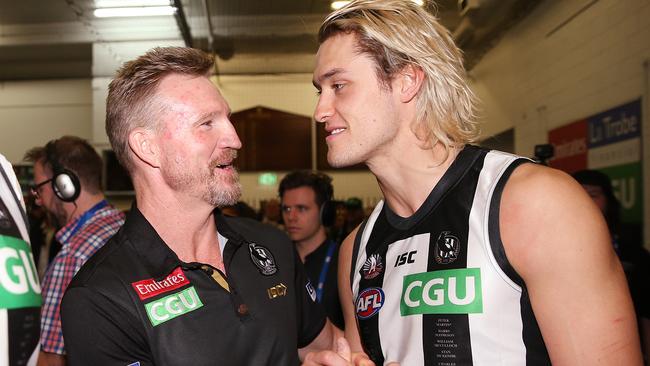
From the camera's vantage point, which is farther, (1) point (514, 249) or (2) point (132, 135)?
(2) point (132, 135)

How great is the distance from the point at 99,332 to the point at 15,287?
28.1 inches

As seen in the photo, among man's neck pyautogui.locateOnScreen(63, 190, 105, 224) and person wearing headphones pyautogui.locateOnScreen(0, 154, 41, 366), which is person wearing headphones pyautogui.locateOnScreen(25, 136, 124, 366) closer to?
man's neck pyautogui.locateOnScreen(63, 190, 105, 224)

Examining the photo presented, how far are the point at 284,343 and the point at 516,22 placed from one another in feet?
23.3

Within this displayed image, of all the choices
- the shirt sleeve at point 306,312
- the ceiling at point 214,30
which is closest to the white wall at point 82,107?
the ceiling at point 214,30

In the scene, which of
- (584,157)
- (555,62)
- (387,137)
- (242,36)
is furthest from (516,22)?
(387,137)

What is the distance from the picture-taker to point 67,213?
341 cm

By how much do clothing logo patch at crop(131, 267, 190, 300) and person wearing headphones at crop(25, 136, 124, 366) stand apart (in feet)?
4.04

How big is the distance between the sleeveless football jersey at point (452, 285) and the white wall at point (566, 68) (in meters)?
3.76

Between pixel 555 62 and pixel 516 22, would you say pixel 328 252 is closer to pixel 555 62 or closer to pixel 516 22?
pixel 555 62

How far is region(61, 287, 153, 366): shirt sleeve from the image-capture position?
1537mm

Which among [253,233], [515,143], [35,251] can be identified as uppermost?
[515,143]

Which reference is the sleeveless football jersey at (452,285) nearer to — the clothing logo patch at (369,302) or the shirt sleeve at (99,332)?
the clothing logo patch at (369,302)

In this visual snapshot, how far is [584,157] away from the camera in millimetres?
5855

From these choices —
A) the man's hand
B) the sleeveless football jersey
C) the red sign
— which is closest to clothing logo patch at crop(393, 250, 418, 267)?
the sleeveless football jersey
